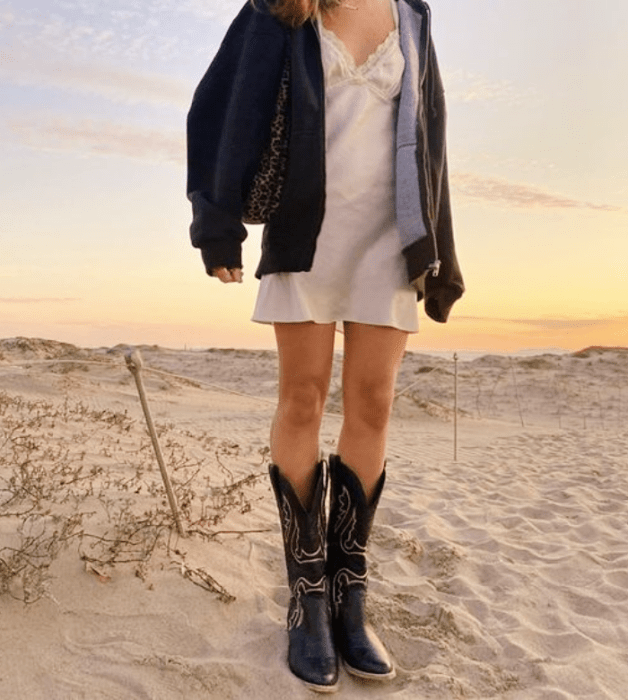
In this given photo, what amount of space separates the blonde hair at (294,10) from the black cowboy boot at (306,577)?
49.3 inches

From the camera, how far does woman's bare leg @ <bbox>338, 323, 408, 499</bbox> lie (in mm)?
2150

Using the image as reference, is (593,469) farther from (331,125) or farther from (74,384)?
(74,384)

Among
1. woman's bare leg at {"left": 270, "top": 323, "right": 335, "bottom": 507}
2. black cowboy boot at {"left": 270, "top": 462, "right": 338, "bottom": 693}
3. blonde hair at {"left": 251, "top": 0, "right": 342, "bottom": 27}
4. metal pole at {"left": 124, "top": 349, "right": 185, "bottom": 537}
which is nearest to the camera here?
blonde hair at {"left": 251, "top": 0, "right": 342, "bottom": 27}

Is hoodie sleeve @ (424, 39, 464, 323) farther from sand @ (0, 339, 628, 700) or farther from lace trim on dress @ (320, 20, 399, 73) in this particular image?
sand @ (0, 339, 628, 700)

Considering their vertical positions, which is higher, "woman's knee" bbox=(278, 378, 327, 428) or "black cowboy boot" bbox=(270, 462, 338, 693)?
"woman's knee" bbox=(278, 378, 327, 428)

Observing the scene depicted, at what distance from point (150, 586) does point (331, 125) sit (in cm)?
159

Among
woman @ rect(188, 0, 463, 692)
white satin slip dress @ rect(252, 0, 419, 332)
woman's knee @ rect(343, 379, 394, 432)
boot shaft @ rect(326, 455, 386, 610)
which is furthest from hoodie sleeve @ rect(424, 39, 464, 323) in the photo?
boot shaft @ rect(326, 455, 386, 610)

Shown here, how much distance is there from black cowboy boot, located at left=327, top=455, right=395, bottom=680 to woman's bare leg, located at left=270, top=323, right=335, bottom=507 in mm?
130

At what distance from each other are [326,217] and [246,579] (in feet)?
4.73

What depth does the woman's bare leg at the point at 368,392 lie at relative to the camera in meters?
2.15

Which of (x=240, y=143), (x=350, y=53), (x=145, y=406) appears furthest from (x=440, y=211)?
(x=145, y=406)

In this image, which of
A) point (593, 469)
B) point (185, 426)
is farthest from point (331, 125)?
point (185, 426)

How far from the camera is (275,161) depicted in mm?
2082

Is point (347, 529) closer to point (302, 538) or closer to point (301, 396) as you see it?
point (302, 538)
